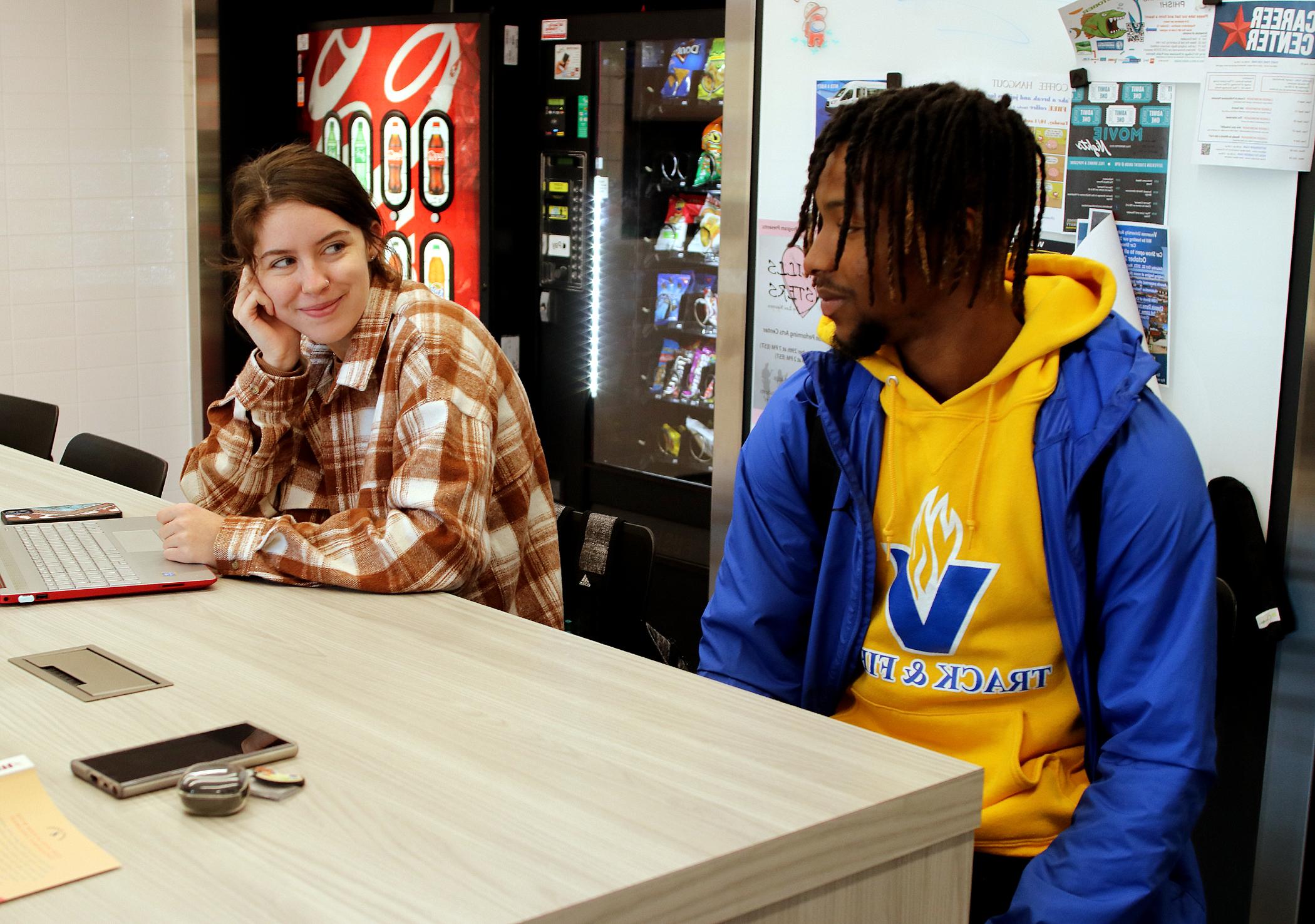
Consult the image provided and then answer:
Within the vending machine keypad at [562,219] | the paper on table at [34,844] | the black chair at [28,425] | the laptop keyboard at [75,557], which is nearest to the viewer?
the paper on table at [34,844]

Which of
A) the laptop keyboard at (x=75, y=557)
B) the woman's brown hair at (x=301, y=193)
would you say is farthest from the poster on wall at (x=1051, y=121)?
the laptop keyboard at (x=75, y=557)

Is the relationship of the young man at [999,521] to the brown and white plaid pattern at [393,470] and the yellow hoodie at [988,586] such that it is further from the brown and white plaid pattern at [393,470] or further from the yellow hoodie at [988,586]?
the brown and white plaid pattern at [393,470]

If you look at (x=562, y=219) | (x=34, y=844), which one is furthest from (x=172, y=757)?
(x=562, y=219)

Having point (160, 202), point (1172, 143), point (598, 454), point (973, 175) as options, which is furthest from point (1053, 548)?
point (160, 202)

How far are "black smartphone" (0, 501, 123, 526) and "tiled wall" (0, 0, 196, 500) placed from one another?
273 cm

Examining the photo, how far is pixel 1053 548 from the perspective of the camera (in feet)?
4.99

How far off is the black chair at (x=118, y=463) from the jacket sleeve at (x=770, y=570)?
1.34m

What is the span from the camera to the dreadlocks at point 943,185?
5.09 ft

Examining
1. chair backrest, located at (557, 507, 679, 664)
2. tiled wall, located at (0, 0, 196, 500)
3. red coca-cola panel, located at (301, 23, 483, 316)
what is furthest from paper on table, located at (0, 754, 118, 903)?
tiled wall, located at (0, 0, 196, 500)

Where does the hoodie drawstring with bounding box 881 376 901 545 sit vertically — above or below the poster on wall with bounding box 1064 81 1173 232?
below

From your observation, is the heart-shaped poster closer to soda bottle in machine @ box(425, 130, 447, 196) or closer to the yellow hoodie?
the yellow hoodie

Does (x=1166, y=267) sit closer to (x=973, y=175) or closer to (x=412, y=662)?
(x=973, y=175)

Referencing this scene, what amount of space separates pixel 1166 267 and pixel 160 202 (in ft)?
12.4

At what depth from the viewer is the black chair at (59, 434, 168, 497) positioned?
8.82 ft
